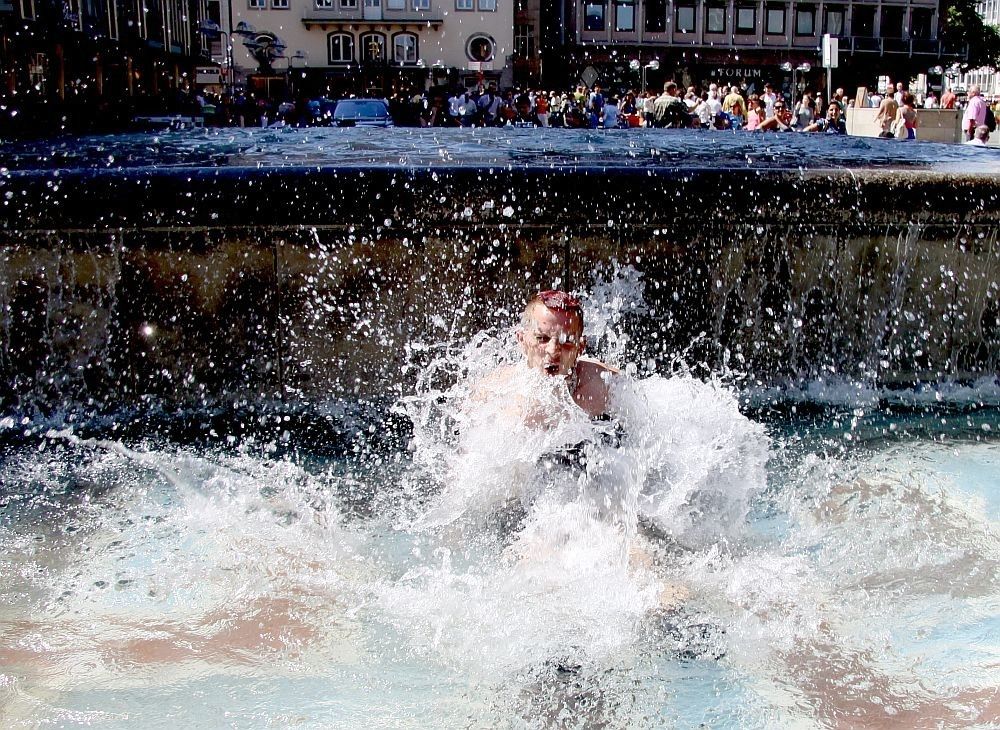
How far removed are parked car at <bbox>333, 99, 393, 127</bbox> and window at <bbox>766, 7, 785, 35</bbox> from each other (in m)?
37.9

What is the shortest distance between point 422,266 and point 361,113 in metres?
21.0

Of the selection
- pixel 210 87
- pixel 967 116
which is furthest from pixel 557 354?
pixel 210 87

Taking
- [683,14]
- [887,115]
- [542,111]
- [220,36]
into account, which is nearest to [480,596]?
[887,115]

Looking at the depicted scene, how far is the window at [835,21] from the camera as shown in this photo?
188ft

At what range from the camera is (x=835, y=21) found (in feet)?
189

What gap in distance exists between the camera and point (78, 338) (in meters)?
4.11

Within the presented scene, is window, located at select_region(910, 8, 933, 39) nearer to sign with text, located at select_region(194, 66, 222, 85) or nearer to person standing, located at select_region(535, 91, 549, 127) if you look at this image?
sign with text, located at select_region(194, 66, 222, 85)

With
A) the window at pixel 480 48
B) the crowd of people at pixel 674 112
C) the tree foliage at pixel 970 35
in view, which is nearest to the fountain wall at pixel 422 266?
the crowd of people at pixel 674 112

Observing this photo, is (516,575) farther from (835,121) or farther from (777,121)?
(835,121)

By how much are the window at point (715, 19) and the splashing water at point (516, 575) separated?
56.1 meters

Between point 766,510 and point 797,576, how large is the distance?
48 centimetres

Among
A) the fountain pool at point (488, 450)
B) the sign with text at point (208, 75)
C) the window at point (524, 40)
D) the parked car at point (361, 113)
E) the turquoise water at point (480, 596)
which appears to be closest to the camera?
the turquoise water at point (480, 596)

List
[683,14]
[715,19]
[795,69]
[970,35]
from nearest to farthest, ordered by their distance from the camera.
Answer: [683,14], [715,19], [795,69], [970,35]

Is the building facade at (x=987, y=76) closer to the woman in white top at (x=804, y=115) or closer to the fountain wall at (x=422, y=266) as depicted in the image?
the woman in white top at (x=804, y=115)
